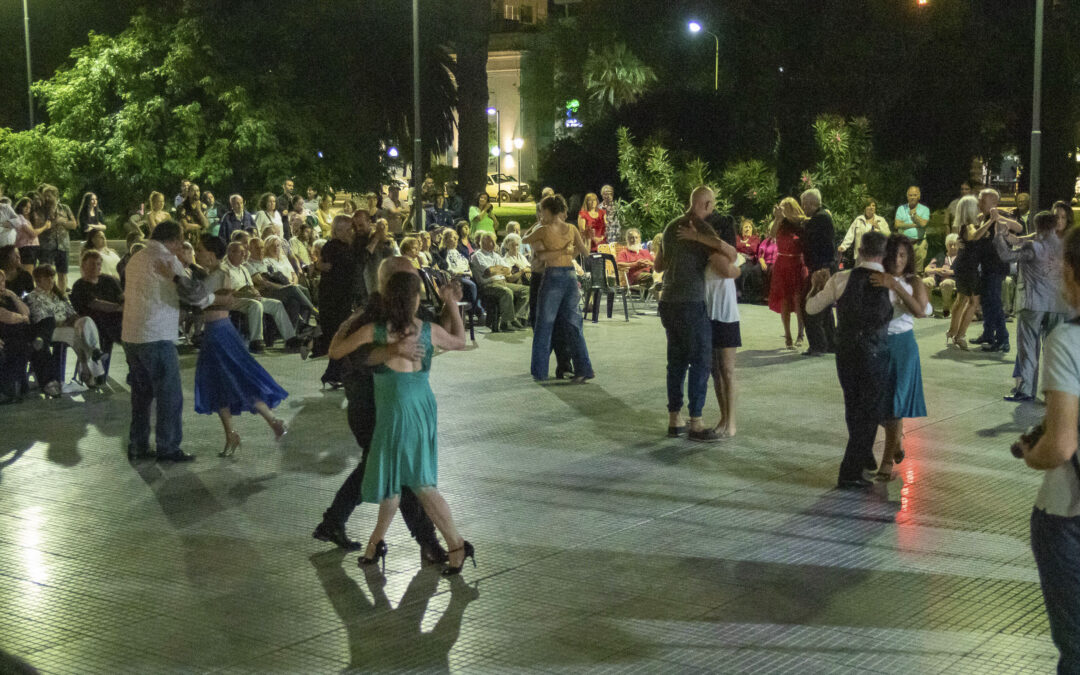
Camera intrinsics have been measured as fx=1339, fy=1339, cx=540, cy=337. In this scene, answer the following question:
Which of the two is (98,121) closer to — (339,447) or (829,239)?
(829,239)

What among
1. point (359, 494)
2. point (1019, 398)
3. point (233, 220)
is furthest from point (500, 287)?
point (359, 494)

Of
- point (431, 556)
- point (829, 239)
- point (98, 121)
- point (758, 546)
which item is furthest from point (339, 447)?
point (98, 121)

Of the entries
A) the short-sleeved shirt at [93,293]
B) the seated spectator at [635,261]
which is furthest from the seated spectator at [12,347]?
the seated spectator at [635,261]

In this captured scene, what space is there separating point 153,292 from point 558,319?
15.1ft

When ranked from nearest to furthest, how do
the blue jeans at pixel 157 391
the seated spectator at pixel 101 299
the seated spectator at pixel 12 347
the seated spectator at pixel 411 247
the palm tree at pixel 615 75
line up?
the blue jeans at pixel 157 391 → the seated spectator at pixel 12 347 → the seated spectator at pixel 101 299 → the seated spectator at pixel 411 247 → the palm tree at pixel 615 75

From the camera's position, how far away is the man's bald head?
666cm

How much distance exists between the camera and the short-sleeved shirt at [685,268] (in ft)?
32.7

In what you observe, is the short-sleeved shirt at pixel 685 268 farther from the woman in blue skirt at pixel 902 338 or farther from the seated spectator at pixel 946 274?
the seated spectator at pixel 946 274

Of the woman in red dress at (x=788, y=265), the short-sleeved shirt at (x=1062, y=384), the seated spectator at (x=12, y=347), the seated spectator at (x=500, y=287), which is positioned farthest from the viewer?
the seated spectator at (x=500, y=287)

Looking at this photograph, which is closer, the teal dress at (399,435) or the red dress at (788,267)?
the teal dress at (399,435)

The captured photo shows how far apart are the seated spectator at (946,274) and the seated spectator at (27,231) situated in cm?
1180

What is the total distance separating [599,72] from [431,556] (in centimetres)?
3913

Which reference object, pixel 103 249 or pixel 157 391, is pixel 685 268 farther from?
pixel 103 249

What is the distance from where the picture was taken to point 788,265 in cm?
1522
